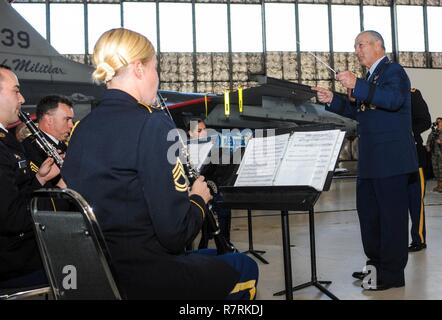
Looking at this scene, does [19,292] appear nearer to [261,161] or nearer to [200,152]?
[261,161]

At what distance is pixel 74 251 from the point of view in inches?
54.1

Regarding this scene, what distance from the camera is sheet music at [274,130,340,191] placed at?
89.9 inches

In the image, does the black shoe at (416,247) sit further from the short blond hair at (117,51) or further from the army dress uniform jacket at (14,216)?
the short blond hair at (117,51)

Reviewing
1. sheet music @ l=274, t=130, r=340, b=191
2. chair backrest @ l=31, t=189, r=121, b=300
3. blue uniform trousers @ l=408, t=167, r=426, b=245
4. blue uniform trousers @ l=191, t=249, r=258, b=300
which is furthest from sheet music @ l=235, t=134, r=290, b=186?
blue uniform trousers @ l=408, t=167, r=426, b=245

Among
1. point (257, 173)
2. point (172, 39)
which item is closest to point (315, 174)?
point (257, 173)

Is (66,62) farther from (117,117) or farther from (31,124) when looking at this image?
(117,117)

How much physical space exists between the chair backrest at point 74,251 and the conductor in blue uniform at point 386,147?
87.5 inches

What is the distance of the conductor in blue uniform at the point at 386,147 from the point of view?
3051 mm

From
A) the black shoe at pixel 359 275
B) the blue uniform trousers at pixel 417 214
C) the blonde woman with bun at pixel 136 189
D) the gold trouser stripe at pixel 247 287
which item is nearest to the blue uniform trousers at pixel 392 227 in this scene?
the black shoe at pixel 359 275

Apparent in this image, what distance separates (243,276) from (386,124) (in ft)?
6.42

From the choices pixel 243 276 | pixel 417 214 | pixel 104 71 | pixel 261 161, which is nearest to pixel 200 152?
pixel 261 161

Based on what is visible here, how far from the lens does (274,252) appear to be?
15.6 ft

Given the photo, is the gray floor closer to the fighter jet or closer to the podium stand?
the podium stand

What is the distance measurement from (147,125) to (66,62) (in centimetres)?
990
